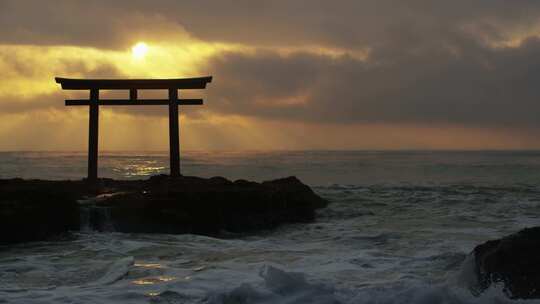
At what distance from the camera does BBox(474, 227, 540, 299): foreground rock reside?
603cm

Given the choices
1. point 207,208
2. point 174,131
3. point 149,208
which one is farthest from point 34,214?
point 174,131

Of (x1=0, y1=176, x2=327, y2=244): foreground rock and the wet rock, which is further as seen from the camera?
the wet rock

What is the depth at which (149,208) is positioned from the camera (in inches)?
480

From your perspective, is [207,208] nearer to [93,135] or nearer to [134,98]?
[134,98]

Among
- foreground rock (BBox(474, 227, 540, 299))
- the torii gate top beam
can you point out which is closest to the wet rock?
the torii gate top beam

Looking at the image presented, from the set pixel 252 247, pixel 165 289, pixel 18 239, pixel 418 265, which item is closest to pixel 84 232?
pixel 18 239

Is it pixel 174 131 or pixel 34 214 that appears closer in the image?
pixel 34 214

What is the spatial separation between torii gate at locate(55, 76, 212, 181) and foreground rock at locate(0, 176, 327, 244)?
1.78 m

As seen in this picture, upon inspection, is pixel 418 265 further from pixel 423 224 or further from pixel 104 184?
pixel 104 184

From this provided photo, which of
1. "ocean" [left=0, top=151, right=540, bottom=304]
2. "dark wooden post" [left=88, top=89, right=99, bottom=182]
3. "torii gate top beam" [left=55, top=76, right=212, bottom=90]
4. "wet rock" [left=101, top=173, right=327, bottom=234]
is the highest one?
"torii gate top beam" [left=55, top=76, right=212, bottom=90]

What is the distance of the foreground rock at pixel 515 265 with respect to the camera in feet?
19.8

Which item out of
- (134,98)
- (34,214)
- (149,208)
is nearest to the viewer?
(34,214)

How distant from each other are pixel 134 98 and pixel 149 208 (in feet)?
18.1

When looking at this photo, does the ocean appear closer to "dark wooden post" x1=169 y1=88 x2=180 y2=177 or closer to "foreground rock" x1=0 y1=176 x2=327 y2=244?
"foreground rock" x1=0 y1=176 x2=327 y2=244
